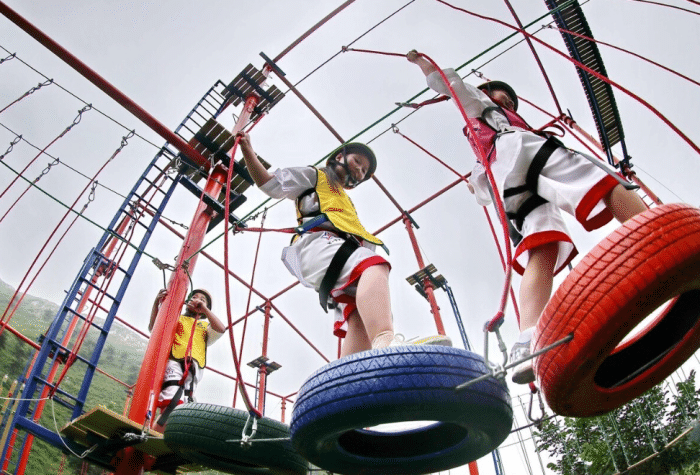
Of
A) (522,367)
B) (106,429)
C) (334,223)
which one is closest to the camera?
(522,367)

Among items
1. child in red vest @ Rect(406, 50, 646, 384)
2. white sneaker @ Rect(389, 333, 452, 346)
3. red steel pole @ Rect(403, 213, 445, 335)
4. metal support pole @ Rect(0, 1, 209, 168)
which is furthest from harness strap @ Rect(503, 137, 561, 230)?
metal support pole @ Rect(0, 1, 209, 168)

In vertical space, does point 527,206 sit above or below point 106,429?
above

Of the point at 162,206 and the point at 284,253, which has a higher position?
the point at 162,206

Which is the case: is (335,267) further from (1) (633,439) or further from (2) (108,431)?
(1) (633,439)

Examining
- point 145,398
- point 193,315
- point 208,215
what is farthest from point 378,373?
point 208,215

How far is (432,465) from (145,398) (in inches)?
128

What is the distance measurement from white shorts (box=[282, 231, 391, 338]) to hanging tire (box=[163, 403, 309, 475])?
912 millimetres

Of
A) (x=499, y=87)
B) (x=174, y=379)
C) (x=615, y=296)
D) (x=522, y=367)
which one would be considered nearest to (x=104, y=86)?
(x=174, y=379)

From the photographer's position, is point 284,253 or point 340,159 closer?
point 284,253

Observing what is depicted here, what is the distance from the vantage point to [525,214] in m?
2.34

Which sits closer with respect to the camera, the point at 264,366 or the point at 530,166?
the point at 530,166

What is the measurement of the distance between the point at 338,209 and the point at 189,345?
2.76 m

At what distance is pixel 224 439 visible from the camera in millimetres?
2967

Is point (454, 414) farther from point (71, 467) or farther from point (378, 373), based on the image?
point (71, 467)
